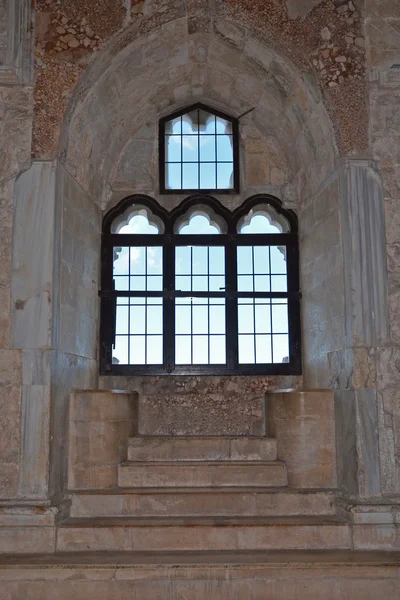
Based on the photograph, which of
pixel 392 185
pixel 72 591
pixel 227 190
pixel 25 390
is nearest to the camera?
pixel 72 591

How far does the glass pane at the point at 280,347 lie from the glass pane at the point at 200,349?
2.33ft

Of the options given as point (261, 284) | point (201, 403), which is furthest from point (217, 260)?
point (201, 403)

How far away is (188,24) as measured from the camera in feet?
20.0

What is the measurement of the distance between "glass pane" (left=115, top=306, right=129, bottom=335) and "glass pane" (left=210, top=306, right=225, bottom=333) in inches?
35.0

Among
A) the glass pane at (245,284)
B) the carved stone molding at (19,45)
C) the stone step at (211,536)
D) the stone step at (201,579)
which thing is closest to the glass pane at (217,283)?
the glass pane at (245,284)

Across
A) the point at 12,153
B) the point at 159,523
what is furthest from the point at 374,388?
the point at 12,153

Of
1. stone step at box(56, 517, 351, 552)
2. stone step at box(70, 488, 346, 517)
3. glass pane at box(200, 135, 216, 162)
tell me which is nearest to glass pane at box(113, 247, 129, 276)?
glass pane at box(200, 135, 216, 162)

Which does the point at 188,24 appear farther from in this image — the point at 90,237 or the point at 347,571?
the point at 347,571

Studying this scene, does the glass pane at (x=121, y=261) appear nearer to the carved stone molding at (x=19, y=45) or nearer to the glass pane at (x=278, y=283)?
the glass pane at (x=278, y=283)

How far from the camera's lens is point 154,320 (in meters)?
7.09

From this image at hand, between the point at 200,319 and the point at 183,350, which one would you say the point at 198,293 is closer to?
the point at 200,319

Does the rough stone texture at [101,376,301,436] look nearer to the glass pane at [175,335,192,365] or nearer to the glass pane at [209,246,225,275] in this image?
A: the glass pane at [175,335,192,365]

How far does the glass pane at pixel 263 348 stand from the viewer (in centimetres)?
707

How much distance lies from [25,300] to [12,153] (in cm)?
124
